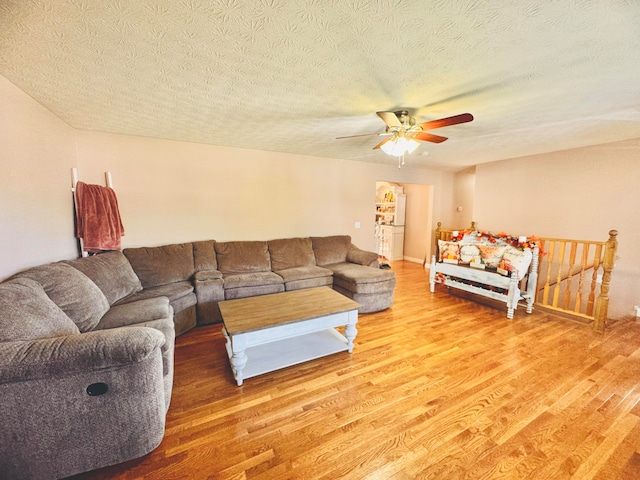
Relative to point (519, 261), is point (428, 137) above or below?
above

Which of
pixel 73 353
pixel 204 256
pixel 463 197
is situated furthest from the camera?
pixel 463 197

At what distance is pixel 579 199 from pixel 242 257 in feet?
17.3

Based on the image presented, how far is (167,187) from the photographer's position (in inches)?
141

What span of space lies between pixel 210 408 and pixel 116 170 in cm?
310

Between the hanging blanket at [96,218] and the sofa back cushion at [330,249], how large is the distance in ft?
8.74

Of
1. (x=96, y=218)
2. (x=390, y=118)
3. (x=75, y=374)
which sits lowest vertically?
(x=75, y=374)

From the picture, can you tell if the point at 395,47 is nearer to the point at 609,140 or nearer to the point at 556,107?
the point at 556,107

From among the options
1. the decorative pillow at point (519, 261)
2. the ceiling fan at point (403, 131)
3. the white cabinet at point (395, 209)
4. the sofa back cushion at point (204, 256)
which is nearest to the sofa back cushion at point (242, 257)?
the sofa back cushion at point (204, 256)

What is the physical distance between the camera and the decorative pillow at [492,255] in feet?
12.0

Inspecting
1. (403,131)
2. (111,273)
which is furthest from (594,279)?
(111,273)

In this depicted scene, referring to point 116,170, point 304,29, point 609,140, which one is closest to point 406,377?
point 304,29

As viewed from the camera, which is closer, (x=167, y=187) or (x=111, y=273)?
(x=111, y=273)

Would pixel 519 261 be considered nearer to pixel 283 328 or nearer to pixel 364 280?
pixel 364 280

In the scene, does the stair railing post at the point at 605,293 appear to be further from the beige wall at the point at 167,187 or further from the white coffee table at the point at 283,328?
the beige wall at the point at 167,187
